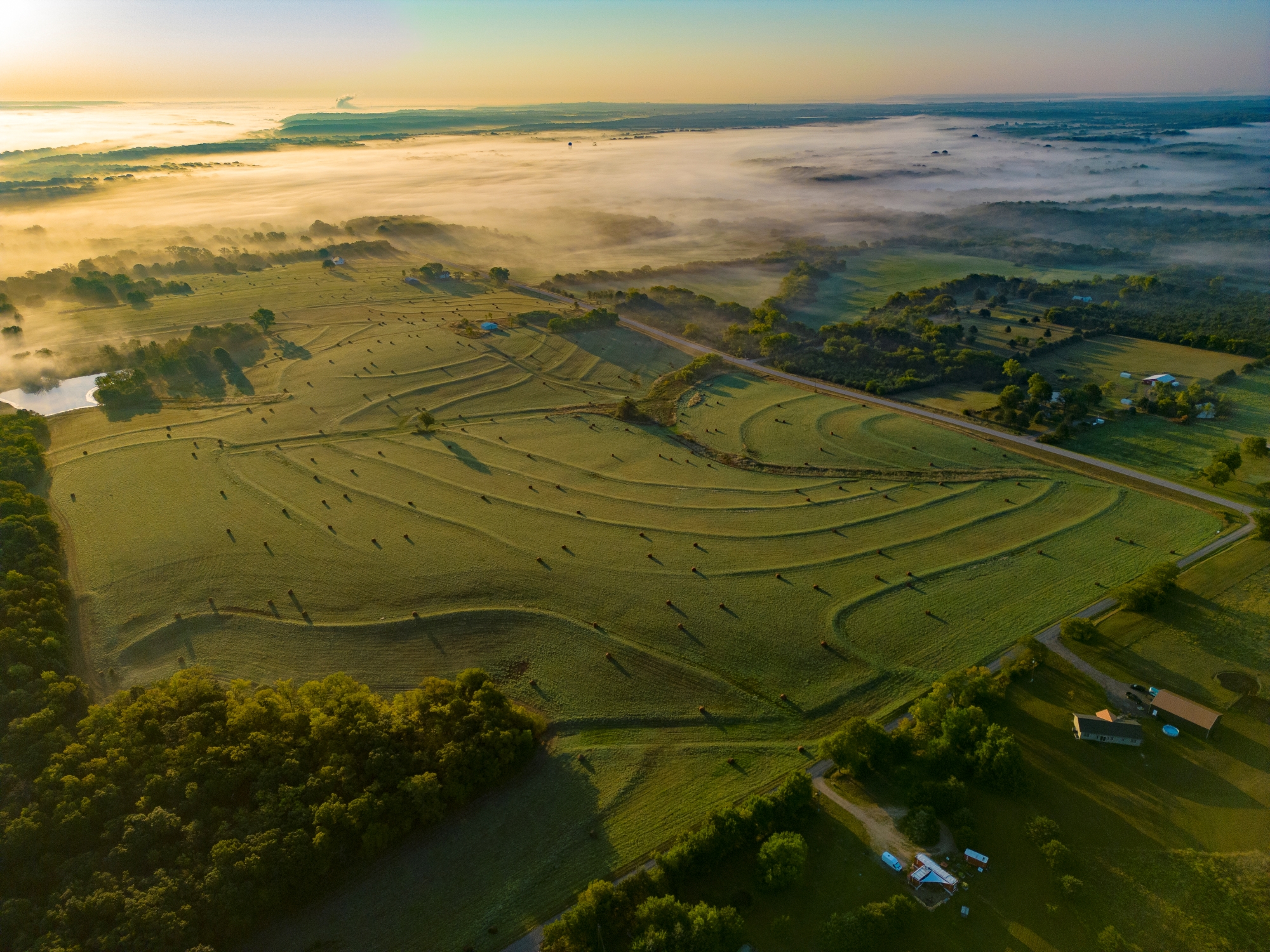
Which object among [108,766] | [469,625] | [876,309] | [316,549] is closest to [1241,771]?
[469,625]

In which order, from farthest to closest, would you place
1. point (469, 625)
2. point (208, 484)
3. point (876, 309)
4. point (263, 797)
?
point (876, 309), point (208, 484), point (469, 625), point (263, 797)

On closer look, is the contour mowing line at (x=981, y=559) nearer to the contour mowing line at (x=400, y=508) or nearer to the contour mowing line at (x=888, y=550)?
the contour mowing line at (x=888, y=550)

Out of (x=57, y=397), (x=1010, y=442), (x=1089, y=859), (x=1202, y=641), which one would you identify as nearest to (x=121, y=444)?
(x=57, y=397)

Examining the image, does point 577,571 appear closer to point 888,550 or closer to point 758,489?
point 758,489

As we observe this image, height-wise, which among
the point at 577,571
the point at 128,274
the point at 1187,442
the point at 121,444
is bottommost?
the point at 577,571

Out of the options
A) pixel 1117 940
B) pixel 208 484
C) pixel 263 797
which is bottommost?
pixel 1117 940

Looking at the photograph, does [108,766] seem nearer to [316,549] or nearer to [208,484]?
[316,549]

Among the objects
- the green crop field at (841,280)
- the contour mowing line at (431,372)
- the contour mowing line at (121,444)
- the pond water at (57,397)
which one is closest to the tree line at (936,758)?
the contour mowing line at (431,372)

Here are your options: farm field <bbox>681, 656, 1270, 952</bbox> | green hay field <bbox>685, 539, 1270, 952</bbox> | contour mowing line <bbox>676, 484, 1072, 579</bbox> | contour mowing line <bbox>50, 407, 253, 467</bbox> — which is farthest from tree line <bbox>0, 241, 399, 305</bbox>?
green hay field <bbox>685, 539, 1270, 952</bbox>
